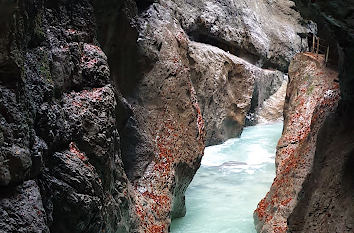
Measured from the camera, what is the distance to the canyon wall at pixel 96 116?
196 inches

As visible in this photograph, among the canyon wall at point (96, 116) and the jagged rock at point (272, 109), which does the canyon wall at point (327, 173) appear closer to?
the canyon wall at point (96, 116)

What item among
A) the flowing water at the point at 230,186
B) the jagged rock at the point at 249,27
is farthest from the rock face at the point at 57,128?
the jagged rock at the point at 249,27

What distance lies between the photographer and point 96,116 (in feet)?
25.3

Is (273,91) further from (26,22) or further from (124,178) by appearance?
(26,22)

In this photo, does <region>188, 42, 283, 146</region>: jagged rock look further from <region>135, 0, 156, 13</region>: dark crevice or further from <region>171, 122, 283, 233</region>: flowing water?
<region>135, 0, 156, 13</region>: dark crevice

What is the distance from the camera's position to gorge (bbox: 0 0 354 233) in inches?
203

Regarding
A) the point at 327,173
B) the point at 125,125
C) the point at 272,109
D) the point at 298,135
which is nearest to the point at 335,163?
the point at 327,173

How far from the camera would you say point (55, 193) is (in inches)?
249

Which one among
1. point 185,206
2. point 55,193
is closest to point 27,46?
point 55,193

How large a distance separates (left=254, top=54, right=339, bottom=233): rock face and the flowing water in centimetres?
119

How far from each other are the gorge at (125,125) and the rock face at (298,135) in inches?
1.8

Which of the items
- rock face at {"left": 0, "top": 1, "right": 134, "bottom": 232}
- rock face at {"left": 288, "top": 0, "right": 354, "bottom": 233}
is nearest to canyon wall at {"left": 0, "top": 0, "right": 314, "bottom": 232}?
rock face at {"left": 0, "top": 1, "right": 134, "bottom": 232}

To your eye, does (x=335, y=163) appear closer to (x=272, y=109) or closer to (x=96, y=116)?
(x=96, y=116)

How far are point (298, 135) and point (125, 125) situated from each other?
Result: 244 inches
